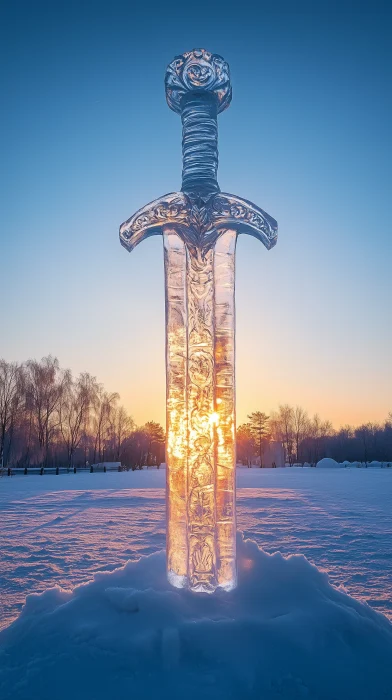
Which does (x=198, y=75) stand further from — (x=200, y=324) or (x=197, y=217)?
(x=200, y=324)

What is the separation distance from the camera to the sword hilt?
7.61ft

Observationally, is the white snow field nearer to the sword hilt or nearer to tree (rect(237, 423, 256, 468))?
the sword hilt

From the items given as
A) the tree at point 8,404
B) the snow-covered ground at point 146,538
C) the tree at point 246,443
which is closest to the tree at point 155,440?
the tree at point 246,443

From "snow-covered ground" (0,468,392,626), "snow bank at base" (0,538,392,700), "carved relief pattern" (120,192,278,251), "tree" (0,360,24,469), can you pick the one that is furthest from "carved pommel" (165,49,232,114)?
"tree" (0,360,24,469)

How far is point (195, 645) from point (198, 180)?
A: 2083 mm

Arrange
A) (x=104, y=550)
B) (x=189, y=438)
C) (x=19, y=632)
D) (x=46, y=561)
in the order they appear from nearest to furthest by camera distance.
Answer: (x=19, y=632) → (x=189, y=438) → (x=46, y=561) → (x=104, y=550)

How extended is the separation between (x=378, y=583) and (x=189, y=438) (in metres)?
2.31

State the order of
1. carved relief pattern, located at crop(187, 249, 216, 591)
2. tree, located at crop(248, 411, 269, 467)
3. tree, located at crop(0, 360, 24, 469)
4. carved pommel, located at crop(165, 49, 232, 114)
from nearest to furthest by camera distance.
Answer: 1. carved relief pattern, located at crop(187, 249, 216, 591)
2. carved pommel, located at crop(165, 49, 232, 114)
3. tree, located at crop(0, 360, 24, 469)
4. tree, located at crop(248, 411, 269, 467)

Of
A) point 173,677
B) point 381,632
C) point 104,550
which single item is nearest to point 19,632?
point 173,677

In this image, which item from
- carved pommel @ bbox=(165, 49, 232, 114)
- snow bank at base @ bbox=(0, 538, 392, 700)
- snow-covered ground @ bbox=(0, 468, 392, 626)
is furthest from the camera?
snow-covered ground @ bbox=(0, 468, 392, 626)

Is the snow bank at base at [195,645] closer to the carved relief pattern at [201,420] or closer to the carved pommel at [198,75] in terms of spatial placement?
the carved relief pattern at [201,420]

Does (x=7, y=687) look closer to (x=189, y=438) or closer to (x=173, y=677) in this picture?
(x=173, y=677)

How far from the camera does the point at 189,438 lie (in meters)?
2.23

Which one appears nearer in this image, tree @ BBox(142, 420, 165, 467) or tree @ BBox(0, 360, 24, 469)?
tree @ BBox(0, 360, 24, 469)
